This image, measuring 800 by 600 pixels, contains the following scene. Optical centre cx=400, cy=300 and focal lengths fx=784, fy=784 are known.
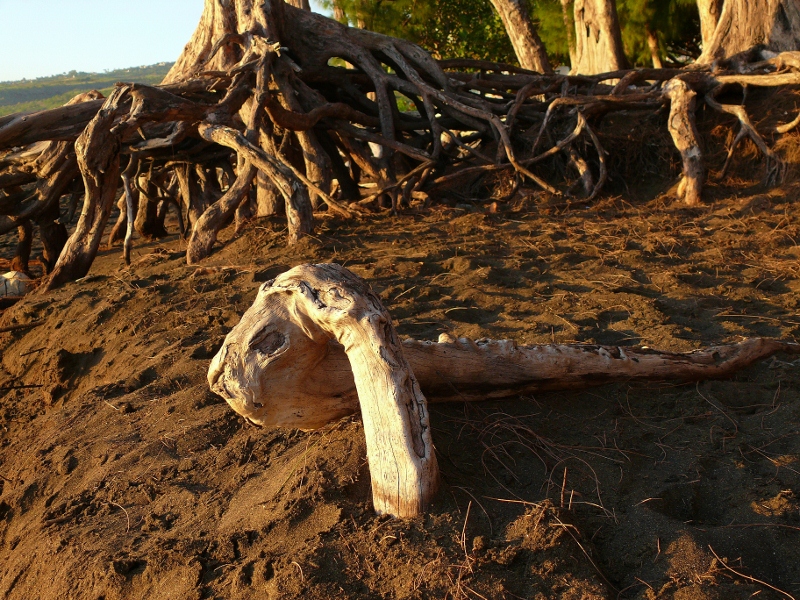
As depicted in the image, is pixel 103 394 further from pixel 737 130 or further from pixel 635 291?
pixel 737 130

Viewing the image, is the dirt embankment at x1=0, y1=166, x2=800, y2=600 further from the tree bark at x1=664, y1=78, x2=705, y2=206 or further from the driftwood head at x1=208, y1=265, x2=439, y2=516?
the tree bark at x1=664, y1=78, x2=705, y2=206

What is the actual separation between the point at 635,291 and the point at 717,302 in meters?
0.45

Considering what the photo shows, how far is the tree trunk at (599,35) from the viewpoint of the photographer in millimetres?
10273

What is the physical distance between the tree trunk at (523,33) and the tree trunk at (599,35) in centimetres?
98

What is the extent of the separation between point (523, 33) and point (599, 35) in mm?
1610

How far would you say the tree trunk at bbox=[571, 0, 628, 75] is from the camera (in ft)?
33.7

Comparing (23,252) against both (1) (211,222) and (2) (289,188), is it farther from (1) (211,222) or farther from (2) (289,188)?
(2) (289,188)

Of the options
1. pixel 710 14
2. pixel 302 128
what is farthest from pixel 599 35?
pixel 302 128

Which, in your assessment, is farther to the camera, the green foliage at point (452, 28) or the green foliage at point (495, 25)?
the green foliage at point (452, 28)

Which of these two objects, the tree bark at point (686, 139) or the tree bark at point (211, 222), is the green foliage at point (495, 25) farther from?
the tree bark at point (211, 222)

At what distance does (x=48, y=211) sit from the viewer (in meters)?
7.39

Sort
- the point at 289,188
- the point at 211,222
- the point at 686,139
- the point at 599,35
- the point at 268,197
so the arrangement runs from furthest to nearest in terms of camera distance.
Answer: the point at 599,35
the point at 268,197
the point at 686,139
the point at 211,222
the point at 289,188

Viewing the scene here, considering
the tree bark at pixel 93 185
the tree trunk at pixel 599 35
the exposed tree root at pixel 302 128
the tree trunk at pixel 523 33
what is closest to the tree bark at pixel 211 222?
the exposed tree root at pixel 302 128

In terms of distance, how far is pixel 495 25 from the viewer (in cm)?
1569
